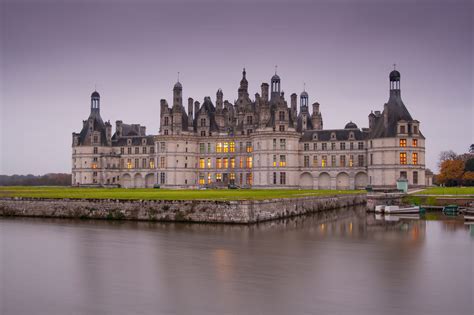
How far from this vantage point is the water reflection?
1594 cm

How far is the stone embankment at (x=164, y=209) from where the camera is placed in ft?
112

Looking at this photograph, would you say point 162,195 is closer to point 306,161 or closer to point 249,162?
point 249,162

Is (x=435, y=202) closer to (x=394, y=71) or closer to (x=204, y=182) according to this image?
(x=394, y=71)

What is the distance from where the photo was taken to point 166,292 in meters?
17.3

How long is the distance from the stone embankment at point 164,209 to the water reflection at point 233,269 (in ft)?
4.26

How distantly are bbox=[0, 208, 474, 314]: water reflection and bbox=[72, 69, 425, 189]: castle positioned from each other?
34.0 meters

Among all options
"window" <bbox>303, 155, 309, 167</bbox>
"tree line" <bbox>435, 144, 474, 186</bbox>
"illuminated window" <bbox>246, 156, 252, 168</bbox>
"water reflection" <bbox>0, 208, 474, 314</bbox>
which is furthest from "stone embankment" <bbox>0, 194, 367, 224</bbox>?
"tree line" <bbox>435, 144, 474, 186</bbox>

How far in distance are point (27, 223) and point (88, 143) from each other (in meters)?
50.7

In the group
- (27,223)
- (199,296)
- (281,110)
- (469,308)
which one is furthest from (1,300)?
(281,110)

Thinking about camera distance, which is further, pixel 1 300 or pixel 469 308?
pixel 1 300

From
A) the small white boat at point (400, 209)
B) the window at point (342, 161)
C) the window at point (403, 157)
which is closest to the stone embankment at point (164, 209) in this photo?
the small white boat at point (400, 209)

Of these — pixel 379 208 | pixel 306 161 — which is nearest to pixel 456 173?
pixel 306 161

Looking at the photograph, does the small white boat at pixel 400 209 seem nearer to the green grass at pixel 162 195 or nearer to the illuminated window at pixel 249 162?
the green grass at pixel 162 195

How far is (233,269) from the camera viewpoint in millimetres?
20719
